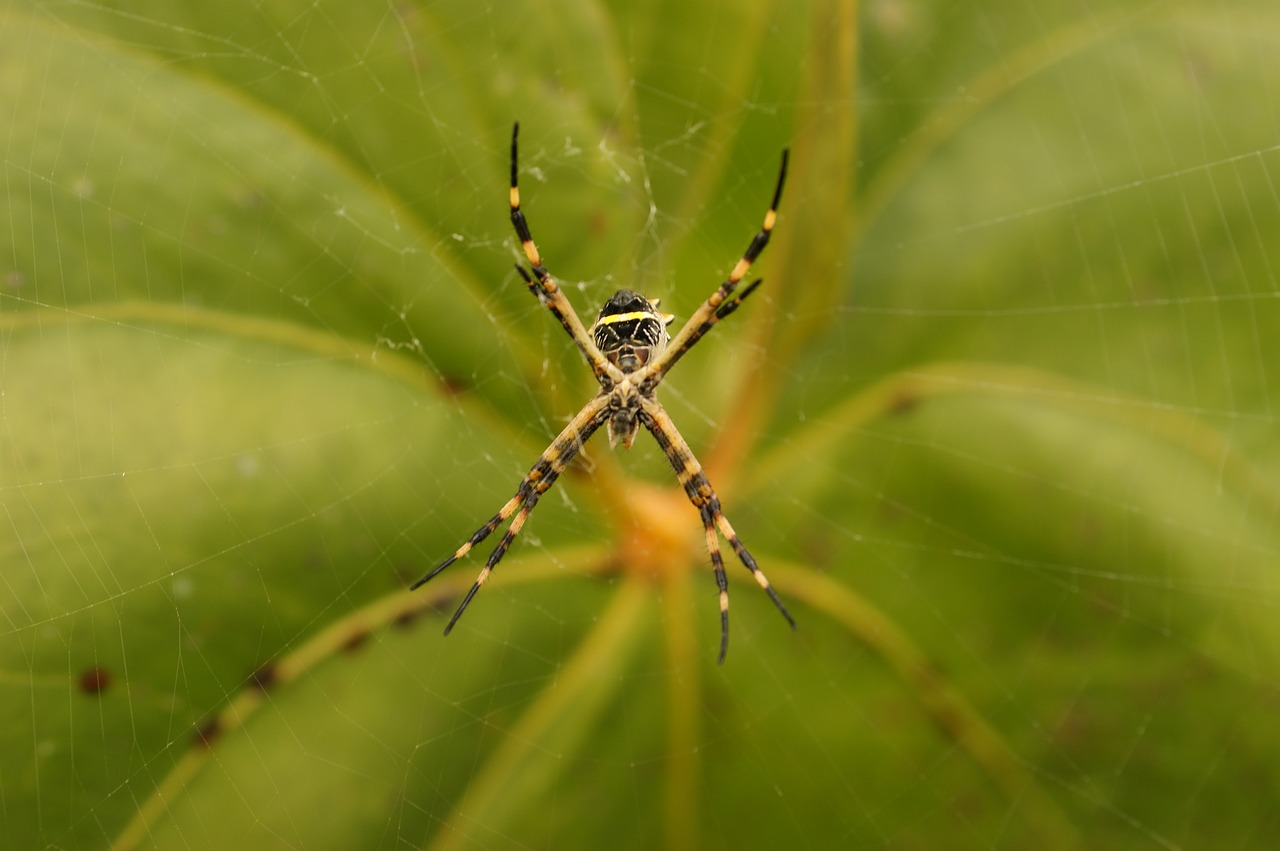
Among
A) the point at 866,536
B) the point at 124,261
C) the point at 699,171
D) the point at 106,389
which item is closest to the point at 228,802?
the point at 106,389

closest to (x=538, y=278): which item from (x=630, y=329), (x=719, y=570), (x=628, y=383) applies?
(x=630, y=329)

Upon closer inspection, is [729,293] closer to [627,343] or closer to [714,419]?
[714,419]

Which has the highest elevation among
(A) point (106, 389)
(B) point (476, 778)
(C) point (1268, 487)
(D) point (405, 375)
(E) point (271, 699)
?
(A) point (106, 389)

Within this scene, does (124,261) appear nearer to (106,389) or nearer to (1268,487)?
(106,389)

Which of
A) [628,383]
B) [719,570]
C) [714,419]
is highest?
[628,383]

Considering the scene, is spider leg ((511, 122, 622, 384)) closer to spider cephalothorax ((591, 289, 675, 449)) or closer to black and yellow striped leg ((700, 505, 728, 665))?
spider cephalothorax ((591, 289, 675, 449))

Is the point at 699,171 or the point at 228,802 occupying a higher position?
the point at 699,171

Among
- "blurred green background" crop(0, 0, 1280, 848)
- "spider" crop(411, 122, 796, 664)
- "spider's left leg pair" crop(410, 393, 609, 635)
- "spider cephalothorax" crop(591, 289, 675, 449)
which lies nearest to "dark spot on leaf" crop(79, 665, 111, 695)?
"blurred green background" crop(0, 0, 1280, 848)
